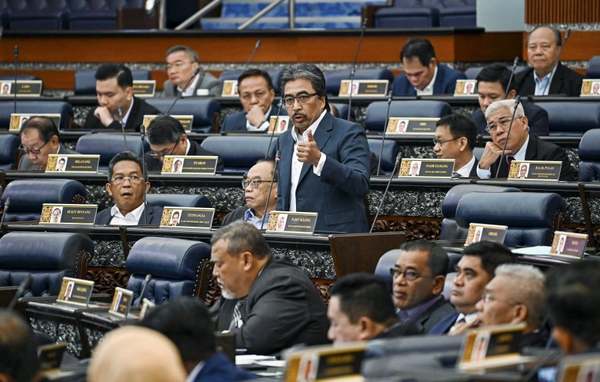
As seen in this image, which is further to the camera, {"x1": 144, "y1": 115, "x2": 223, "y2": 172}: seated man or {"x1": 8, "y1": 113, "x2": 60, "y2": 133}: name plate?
{"x1": 8, "y1": 113, "x2": 60, "y2": 133}: name plate

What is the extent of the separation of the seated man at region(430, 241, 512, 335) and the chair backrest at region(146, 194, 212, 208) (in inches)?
106

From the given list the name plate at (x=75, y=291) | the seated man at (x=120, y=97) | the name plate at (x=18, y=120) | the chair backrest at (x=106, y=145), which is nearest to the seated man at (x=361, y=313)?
the name plate at (x=75, y=291)

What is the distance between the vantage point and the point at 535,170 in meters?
8.02

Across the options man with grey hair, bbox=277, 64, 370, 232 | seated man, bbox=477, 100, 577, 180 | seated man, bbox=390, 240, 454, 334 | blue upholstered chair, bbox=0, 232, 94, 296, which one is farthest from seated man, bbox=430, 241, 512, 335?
seated man, bbox=477, 100, 577, 180

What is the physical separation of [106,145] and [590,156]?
3.14 meters

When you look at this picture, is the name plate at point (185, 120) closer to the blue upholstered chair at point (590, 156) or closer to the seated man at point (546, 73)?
the seated man at point (546, 73)

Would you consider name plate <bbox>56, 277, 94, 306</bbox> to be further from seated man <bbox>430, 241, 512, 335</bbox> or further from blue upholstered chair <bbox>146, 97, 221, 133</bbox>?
blue upholstered chair <bbox>146, 97, 221, 133</bbox>

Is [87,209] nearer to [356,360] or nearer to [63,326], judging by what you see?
[63,326]

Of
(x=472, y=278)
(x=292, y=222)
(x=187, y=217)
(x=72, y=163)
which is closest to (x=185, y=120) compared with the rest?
(x=72, y=163)

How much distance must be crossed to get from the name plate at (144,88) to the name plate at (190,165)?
2998 mm

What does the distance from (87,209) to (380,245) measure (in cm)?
190

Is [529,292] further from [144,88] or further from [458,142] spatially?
[144,88]

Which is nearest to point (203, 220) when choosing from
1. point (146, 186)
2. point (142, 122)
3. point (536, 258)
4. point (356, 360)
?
point (146, 186)

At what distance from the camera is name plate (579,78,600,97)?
9961 millimetres
